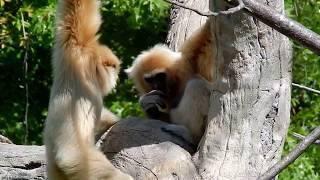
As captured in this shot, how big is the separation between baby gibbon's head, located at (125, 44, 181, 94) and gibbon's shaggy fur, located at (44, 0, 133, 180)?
55.4 inches

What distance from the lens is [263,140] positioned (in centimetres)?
405

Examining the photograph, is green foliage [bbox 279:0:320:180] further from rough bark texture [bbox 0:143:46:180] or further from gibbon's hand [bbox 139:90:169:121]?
rough bark texture [bbox 0:143:46:180]

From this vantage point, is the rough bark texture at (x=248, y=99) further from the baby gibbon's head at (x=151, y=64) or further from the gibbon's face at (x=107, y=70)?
the baby gibbon's head at (x=151, y=64)

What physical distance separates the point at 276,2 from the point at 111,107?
523cm

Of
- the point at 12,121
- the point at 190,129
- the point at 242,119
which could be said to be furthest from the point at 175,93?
the point at 12,121

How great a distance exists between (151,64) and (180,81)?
0.40 meters

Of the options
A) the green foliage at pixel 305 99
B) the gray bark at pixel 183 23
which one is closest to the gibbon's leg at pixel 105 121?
the gray bark at pixel 183 23

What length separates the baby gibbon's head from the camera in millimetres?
5727

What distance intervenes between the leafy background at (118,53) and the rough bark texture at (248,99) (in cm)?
342

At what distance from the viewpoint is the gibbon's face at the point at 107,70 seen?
4535mm

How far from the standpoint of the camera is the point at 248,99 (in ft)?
13.2

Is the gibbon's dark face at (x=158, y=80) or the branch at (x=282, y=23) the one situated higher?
the branch at (x=282, y=23)

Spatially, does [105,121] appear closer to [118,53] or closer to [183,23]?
[183,23]

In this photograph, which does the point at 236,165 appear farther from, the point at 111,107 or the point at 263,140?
the point at 111,107
